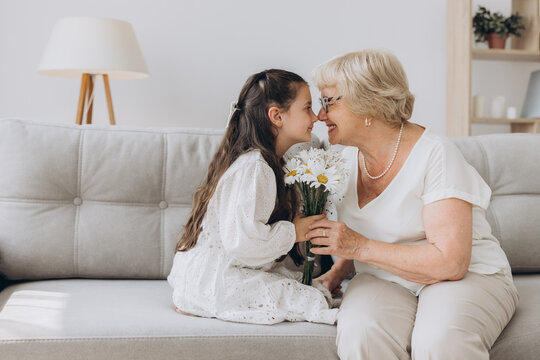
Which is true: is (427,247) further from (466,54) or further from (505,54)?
(505,54)

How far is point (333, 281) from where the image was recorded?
1.77 m

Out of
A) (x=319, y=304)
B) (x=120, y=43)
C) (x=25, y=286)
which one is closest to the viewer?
(x=319, y=304)

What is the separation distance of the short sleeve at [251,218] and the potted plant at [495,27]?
2546mm

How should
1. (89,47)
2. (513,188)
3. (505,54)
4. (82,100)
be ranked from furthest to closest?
(505,54)
(82,100)
(89,47)
(513,188)

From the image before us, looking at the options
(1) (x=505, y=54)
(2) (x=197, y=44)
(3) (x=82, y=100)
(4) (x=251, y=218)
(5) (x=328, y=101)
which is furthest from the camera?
(1) (x=505, y=54)

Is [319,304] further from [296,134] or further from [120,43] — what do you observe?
[120,43]

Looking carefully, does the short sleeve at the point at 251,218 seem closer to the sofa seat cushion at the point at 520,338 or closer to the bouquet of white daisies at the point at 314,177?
the bouquet of white daisies at the point at 314,177

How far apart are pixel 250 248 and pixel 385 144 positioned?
53 centimetres

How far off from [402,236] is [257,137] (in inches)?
19.6

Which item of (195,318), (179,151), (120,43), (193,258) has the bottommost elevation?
(195,318)

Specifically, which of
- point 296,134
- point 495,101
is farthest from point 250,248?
point 495,101

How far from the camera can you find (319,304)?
1.51 m

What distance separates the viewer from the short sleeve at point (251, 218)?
1.47 metres

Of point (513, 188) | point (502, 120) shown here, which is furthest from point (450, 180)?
point (502, 120)
